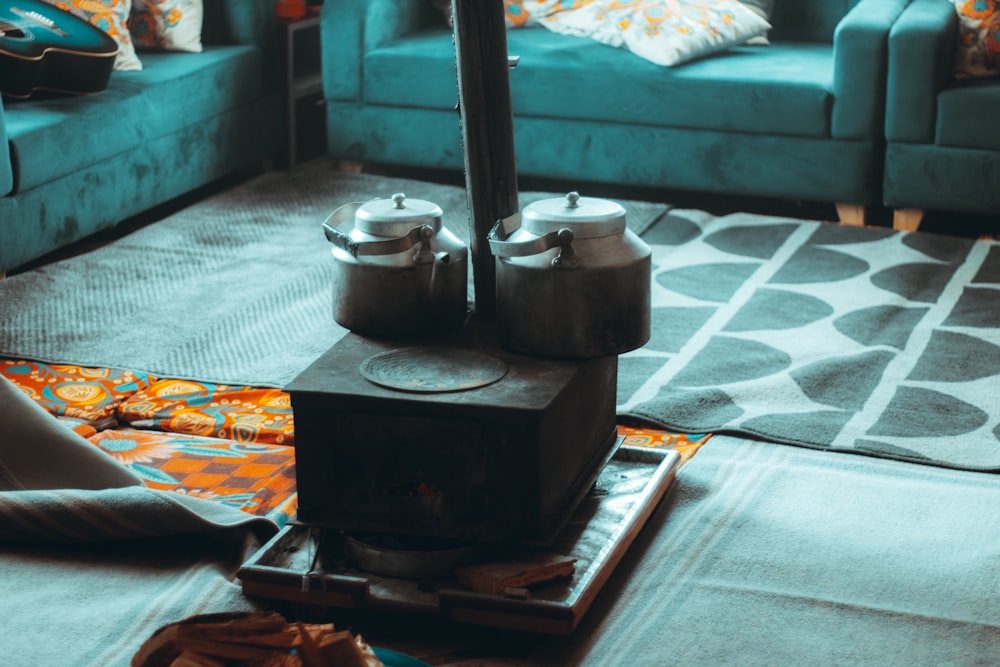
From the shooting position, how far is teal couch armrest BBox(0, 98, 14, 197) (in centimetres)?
294

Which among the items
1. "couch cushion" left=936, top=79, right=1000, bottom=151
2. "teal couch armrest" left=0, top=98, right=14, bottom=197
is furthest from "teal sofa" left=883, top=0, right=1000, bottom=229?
"teal couch armrest" left=0, top=98, right=14, bottom=197

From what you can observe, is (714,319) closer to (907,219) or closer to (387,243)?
(907,219)

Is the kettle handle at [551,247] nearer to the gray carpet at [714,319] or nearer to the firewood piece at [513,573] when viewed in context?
the firewood piece at [513,573]

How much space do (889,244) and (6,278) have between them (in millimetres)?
2136

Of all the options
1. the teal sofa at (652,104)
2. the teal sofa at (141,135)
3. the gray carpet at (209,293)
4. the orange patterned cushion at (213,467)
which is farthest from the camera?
the teal sofa at (652,104)

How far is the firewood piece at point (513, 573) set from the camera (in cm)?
165

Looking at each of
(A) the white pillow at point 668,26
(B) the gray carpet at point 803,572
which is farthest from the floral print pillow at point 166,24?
(B) the gray carpet at point 803,572

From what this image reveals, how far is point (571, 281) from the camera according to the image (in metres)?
1.73

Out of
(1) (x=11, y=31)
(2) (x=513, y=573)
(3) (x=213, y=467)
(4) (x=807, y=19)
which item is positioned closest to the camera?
(2) (x=513, y=573)

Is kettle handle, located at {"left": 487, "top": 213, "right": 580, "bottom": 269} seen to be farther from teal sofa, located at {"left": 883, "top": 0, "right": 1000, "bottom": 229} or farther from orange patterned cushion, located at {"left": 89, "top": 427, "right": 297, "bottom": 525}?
teal sofa, located at {"left": 883, "top": 0, "right": 1000, "bottom": 229}

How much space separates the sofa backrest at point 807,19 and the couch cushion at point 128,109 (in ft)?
5.20

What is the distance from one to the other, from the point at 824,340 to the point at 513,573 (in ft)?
4.11

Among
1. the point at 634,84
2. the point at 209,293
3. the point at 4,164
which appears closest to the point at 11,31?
the point at 4,164

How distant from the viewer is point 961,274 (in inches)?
121
